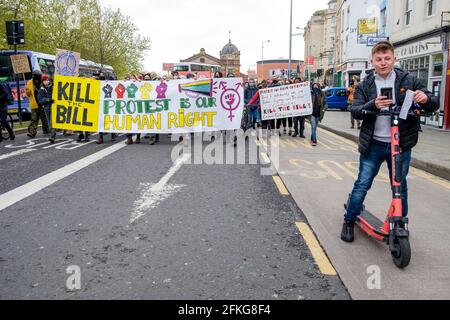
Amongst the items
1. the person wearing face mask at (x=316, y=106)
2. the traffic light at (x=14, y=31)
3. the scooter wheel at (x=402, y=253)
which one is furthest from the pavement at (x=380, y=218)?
the traffic light at (x=14, y=31)

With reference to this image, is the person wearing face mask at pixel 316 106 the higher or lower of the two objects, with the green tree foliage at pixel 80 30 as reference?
lower

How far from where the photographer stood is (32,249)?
4109 millimetres

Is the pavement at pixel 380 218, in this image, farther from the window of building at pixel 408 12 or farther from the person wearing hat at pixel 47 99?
the window of building at pixel 408 12

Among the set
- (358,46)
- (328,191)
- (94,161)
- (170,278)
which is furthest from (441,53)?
(358,46)

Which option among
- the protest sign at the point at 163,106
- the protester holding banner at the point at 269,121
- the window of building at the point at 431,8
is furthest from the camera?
the window of building at the point at 431,8

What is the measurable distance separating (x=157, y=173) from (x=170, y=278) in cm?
461

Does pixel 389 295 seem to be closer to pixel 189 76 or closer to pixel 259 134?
pixel 189 76

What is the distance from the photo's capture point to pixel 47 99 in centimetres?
1248

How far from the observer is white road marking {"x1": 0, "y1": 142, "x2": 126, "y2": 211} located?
598 cm

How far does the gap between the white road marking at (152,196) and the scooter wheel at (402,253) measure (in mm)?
2919

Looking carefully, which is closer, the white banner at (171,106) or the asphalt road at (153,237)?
the asphalt road at (153,237)

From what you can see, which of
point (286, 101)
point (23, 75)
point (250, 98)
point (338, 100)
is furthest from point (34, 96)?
point (338, 100)

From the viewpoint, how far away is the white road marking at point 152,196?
5.41 m

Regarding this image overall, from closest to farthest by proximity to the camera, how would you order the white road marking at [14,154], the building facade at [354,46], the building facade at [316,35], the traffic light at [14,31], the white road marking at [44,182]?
the white road marking at [44,182] → the white road marking at [14,154] → the traffic light at [14,31] → the building facade at [354,46] → the building facade at [316,35]
